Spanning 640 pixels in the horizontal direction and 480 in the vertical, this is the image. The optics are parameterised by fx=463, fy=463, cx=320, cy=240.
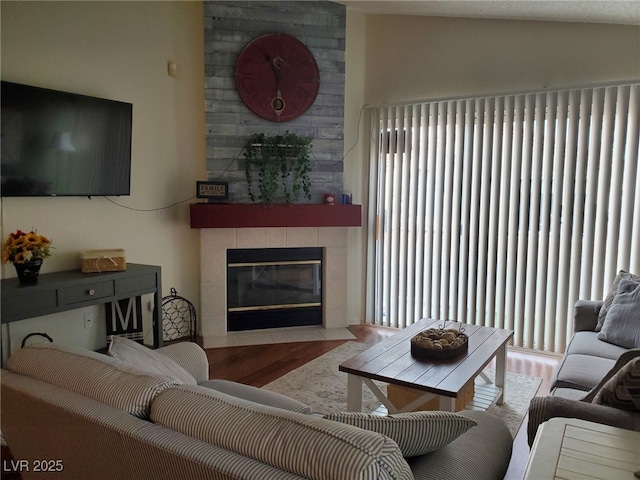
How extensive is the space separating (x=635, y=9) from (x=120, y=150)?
156 inches

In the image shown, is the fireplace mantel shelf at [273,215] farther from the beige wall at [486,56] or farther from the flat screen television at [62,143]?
the beige wall at [486,56]

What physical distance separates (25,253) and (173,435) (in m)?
2.46

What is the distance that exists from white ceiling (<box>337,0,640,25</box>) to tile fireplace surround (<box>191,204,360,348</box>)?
6.80 feet

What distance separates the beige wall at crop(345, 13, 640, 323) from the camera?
378 centimetres

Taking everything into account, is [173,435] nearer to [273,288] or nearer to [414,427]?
[414,427]

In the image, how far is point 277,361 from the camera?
388 cm

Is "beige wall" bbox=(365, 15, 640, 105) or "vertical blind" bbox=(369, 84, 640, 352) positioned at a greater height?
"beige wall" bbox=(365, 15, 640, 105)

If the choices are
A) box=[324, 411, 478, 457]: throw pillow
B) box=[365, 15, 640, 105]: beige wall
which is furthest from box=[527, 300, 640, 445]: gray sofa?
box=[365, 15, 640, 105]: beige wall

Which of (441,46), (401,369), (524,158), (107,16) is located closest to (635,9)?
(524,158)

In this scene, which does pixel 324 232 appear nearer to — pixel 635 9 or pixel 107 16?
pixel 107 16

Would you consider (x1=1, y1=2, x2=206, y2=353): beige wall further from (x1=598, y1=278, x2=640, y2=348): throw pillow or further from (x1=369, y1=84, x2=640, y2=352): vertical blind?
(x1=598, y1=278, x2=640, y2=348): throw pillow

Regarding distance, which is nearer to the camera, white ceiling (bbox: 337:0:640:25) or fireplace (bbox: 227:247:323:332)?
white ceiling (bbox: 337:0:640:25)

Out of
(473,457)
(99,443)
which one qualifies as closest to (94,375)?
(99,443)

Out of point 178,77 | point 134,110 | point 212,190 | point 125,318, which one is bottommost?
point 125,318
